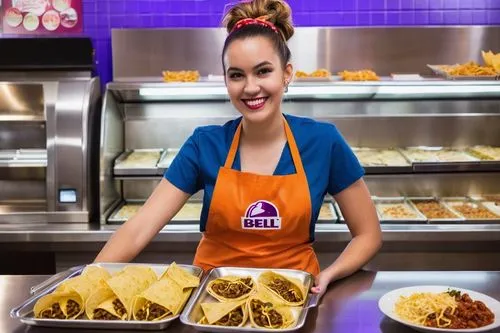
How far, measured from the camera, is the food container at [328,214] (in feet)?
13.1

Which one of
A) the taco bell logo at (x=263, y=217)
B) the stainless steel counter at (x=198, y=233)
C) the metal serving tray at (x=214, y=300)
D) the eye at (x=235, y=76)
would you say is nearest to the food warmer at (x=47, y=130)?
the stainless steel counter at (x=198, y=233)

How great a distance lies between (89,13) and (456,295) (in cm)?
372

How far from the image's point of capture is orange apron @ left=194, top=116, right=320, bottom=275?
2.49 meters

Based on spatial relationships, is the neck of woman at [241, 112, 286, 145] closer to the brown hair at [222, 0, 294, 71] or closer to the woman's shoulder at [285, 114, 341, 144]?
the woman's shoulder at [285, 114, 341, 144]

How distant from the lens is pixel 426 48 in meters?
4.70

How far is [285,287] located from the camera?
6.35 ft

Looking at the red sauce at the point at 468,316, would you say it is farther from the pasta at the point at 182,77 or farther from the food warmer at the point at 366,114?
the pasta at the point at 182,77

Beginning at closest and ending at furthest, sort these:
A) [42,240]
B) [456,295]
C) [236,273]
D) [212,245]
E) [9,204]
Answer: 1. [456,295]
2. [236,273]
3. [212,245]
4. [42,240]
5. [9,204]

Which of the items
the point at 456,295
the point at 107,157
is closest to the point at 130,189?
the point at 107,157

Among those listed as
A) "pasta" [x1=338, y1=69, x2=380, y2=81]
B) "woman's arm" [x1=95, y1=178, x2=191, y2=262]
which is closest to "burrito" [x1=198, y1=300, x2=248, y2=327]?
"woman's arm" [x1=95, y1=178, x2=191, y2=262]

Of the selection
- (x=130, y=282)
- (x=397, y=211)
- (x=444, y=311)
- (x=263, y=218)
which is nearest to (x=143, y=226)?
(x=263, y=218)

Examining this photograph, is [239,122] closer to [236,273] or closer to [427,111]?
[236,273]

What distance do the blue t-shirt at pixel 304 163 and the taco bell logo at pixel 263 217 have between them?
15 centimetres

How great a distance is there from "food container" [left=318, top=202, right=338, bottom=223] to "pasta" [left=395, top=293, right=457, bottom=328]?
2028mm
